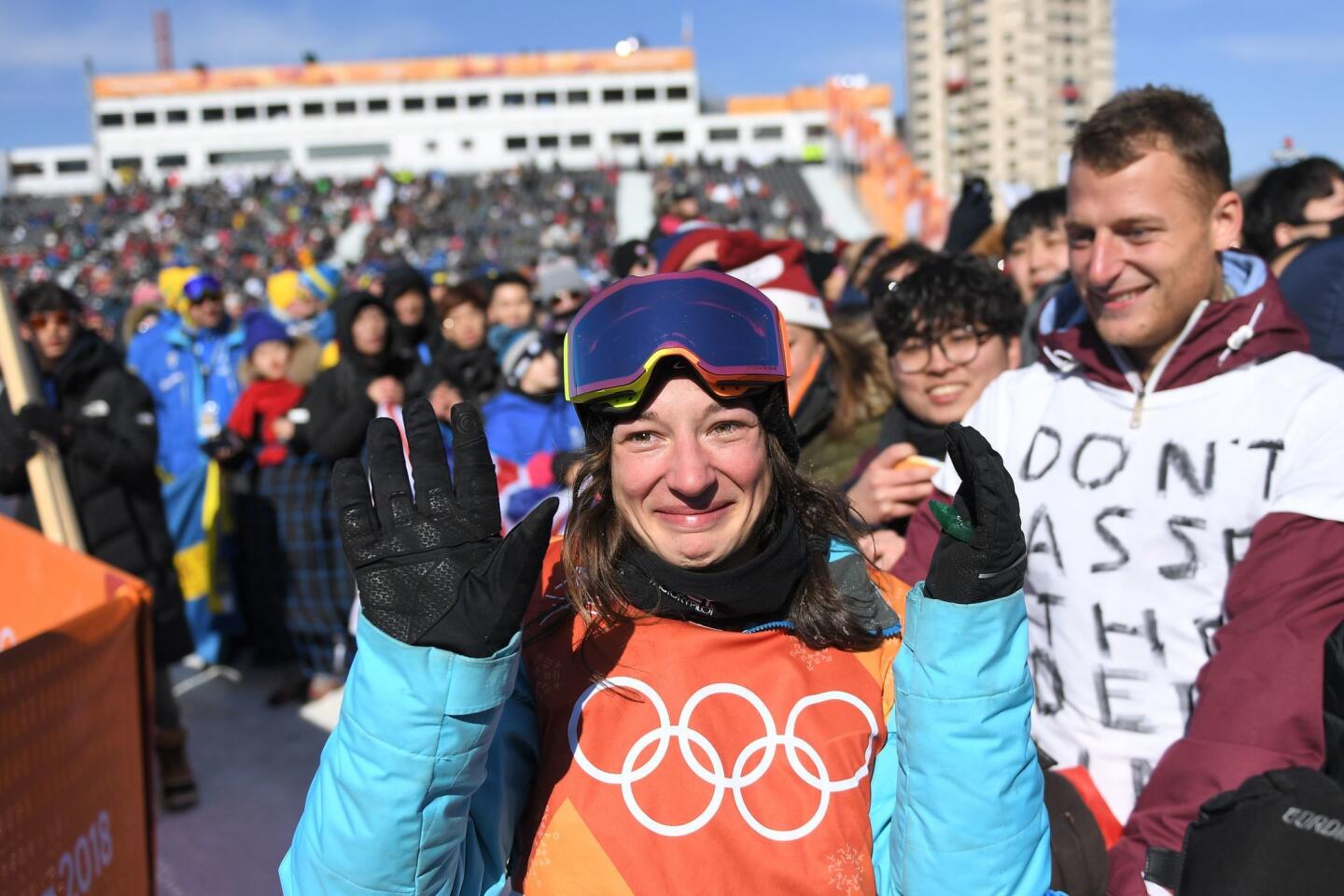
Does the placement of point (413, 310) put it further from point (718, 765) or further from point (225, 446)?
point (718, 765)

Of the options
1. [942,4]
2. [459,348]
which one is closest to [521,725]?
[459,348]

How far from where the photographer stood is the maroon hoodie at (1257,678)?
1.66 m

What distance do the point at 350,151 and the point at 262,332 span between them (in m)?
68.6

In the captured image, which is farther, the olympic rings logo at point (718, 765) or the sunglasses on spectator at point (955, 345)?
the sunglasses on spectator at point (955, 345)

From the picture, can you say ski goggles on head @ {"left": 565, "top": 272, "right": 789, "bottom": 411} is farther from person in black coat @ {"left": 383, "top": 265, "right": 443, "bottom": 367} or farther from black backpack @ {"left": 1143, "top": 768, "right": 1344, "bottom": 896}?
person in black coat @ {"left": 383, "top": 265, "right": 443, "bottom": 367}

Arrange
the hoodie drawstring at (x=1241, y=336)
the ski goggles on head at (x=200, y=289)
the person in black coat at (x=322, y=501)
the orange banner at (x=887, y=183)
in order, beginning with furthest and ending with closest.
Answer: the orange banner at (x=887, y=183)
the ski goggles on head at (x=200, y=289)
the person in black coat at (x=322, y=501)
the hoodie drawstring at (x=1241, y=336)

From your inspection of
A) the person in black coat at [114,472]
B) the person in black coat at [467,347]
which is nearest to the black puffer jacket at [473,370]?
the person in black coat at [467,347]

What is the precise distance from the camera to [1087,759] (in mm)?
2035

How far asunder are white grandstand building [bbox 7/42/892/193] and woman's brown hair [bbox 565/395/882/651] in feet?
224

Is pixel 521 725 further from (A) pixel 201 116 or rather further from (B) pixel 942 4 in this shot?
(B) pixel 942 4

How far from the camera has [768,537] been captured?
5.56ft

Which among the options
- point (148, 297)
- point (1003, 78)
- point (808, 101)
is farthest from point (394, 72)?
point (148, 297)

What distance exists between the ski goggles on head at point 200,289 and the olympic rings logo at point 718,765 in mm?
5635

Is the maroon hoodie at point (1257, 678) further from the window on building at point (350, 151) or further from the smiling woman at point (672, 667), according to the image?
the window on building at point (350, 151)
